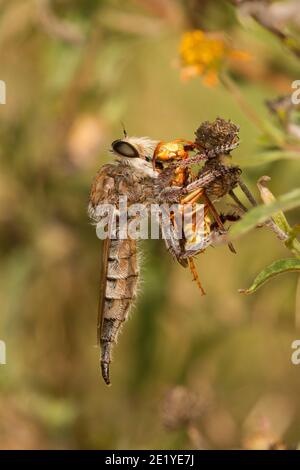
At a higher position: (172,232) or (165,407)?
(172,232)

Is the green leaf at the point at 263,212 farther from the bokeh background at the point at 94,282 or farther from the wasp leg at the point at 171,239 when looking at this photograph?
the bokeh background at the point at 94,282

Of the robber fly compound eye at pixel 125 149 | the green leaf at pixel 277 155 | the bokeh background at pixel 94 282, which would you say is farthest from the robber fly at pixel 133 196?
the bokeh background at pixel 94 282

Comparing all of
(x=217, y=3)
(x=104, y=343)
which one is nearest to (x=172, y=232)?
(x=104, y=343)

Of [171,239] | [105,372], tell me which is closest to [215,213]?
[171,239]

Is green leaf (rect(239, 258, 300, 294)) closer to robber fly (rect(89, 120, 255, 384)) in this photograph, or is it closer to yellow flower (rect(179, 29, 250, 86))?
robber fly (rect(89, 120, 255, 384))

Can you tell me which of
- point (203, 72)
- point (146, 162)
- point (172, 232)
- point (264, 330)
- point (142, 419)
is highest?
point (203, 72)

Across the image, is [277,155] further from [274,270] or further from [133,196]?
[133,196]
